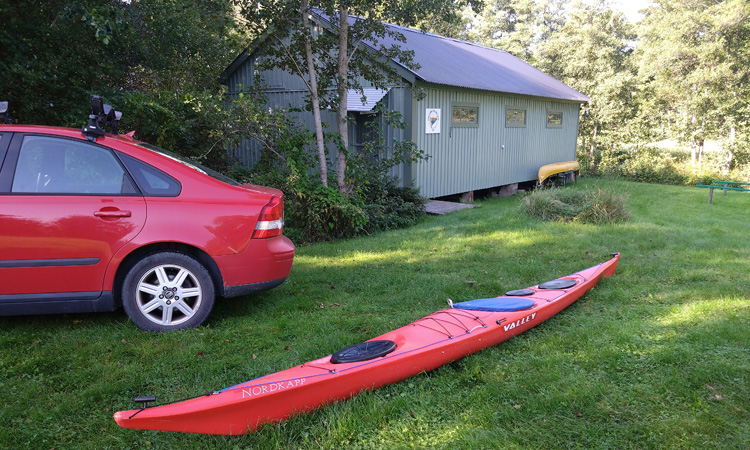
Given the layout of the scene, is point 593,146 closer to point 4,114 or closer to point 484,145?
point 484,145

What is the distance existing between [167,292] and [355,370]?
75.3 inches

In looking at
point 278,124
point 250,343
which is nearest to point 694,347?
point 250,343

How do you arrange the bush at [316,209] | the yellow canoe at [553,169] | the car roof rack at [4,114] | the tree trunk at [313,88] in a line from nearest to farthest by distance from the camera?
the car roof rack at [4,114], the bush at [316,209], the tree trunk at [313,88], the yellow canoe at [553,169]

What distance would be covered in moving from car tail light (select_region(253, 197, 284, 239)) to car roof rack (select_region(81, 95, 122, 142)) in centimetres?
143

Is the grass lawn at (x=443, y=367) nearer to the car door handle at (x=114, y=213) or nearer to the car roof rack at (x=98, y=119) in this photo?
the car door handle at (x=114, y=213)

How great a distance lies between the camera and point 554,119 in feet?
58.1

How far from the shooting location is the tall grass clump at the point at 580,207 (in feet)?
29.7

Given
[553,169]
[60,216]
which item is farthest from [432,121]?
[60,216]

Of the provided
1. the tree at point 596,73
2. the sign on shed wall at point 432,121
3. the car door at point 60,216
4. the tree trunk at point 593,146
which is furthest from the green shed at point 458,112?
the car door at point 60,216

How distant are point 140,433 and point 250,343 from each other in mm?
1287

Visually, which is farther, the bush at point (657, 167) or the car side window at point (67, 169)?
the bush at point (657, 167)

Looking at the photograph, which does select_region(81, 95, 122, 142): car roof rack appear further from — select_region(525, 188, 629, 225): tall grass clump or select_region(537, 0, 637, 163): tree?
select_region(537, 0, 637, 163): tree

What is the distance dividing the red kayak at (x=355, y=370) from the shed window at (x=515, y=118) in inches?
441

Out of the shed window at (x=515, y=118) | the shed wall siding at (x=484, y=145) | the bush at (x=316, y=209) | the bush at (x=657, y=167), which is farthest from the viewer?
the bush at (x=657, y=167)
